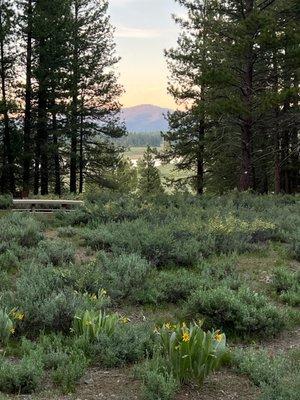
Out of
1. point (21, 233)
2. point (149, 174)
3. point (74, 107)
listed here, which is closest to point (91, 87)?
point (74, 107)

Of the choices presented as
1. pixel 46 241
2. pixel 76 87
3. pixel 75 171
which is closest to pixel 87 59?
pixel 76 87

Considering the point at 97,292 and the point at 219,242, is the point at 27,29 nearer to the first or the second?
the point at 219,242

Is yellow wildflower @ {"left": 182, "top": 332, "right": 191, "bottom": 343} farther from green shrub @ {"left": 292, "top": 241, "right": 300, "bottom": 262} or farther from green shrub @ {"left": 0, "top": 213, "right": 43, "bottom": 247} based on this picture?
green shrub @ {"left": 0, "top": 213, "right": 43, "bottom": 247}

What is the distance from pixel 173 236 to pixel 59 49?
59.4ft

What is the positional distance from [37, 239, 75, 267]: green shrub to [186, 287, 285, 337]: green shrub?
2.97 m

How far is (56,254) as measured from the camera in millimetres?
8633

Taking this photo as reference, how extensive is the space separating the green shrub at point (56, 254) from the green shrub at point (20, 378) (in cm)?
380

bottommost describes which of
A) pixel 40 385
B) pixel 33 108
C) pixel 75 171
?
pixel 40 385

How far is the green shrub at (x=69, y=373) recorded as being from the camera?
4.39m

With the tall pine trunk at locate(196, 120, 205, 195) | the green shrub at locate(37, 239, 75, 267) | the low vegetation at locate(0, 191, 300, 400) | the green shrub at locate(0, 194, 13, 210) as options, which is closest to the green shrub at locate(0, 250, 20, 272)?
the low vegetation at locate(0, 191, 300, 400)

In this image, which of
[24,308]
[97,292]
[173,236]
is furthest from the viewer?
[173,236]

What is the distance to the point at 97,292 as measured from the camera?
22.4 ft

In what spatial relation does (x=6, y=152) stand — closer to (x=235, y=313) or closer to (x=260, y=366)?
(x=235, y=313)

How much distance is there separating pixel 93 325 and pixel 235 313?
1.99 meters
